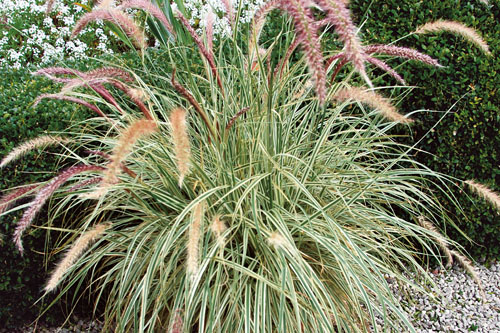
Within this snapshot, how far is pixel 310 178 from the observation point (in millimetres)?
2719

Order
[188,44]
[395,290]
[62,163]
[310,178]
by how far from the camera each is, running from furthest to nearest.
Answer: [188,44], [395,290], [62,163], [310,178]

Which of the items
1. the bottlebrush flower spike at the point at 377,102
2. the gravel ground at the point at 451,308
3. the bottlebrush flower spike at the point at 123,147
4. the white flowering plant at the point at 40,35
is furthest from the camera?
the white flowering plant at the point at 40,35

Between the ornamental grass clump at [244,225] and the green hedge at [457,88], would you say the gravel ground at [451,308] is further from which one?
the ornamental grass clump at [244,225]

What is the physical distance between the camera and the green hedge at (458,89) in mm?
3368

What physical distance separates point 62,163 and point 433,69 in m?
2.57

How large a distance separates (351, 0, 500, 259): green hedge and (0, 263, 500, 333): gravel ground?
327 mm

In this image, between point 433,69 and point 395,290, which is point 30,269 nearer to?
point 395,290

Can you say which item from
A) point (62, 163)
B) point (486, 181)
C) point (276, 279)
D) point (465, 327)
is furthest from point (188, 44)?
point (465, 327)

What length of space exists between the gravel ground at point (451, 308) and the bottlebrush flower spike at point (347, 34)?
6.02ft

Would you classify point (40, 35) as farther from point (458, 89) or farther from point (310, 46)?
point (310, 46)

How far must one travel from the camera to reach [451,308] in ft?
10.5

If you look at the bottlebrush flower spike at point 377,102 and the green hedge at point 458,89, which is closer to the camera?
the bottlebrush flower spike at point 377,102

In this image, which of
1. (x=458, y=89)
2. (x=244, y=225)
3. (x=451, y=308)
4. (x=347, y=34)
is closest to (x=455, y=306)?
(x=451, y=308)

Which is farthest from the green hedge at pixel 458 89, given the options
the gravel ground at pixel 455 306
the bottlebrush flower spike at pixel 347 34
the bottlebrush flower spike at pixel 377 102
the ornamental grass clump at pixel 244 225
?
the bottlebrush flower spike at pixel 347 34
